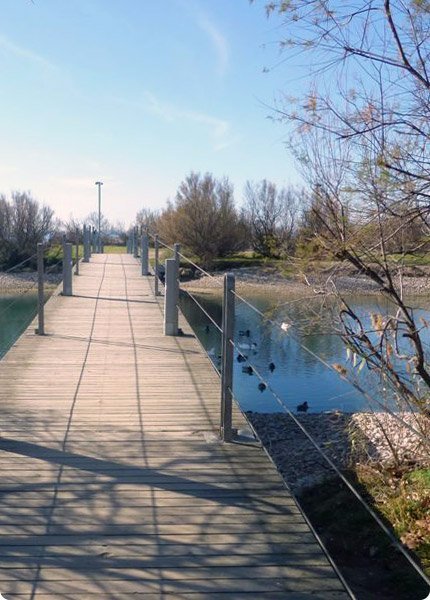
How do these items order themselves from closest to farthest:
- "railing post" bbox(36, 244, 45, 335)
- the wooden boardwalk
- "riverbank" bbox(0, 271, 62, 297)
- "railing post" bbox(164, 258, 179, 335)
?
the wooden boardwalk < "railing post" bbox(36, 244, 45, 335) < "railing post" bbox(164, 258, 179, 335) < "riverbank" bbox(0, 271, 62, 297)

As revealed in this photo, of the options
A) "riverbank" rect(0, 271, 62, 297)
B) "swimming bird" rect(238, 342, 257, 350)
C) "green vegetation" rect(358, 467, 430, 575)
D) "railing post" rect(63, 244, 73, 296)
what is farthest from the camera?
"riverbank" rect(0, 271, 62, 297)

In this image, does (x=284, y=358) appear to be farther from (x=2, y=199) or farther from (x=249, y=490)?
(x=2, y=199)

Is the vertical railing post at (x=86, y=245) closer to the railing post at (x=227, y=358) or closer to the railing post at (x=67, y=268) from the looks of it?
the railing post at (x=67, y=268)

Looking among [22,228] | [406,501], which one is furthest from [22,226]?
[406,501]

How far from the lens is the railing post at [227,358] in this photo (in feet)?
13.4

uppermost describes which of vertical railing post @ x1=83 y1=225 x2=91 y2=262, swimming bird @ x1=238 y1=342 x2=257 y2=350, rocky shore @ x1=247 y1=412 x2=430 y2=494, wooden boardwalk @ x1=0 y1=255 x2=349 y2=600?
→ vertical railing post @ x1=83 y1=225 x2=91 y2=262

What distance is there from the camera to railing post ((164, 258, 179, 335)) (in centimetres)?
782

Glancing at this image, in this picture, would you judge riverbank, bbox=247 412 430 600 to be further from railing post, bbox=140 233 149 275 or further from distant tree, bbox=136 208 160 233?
distant tree, bbox=136 208 160 233

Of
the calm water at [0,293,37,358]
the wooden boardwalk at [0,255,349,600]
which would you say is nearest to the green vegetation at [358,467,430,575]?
the wooden boardwalk at [0,255,349,600]

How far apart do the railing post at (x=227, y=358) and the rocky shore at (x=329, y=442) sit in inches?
128

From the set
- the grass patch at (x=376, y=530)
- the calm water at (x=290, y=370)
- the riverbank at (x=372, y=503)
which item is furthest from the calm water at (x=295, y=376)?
the grass patch at (x=376, y=530)

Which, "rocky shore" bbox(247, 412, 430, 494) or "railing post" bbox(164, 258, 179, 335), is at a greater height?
"railing post" bbox(164, 258, 179, 335)

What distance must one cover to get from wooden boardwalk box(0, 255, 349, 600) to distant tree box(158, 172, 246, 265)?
107 ft

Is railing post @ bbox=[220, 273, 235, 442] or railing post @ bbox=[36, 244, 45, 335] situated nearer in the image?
railing post @ bbox=[220, 273, 235, 442]
